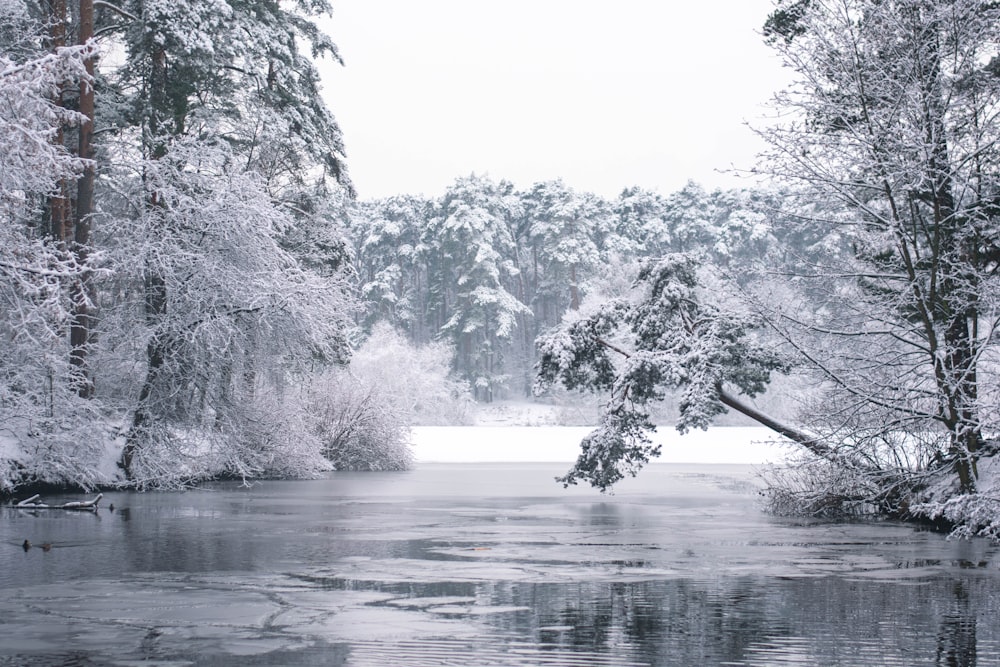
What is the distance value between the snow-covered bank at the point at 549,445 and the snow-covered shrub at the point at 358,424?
5.41 metres

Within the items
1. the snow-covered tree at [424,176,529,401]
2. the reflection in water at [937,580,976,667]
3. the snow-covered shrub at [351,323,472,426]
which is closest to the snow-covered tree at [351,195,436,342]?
the snow-covered tree at [424,176,529,401]

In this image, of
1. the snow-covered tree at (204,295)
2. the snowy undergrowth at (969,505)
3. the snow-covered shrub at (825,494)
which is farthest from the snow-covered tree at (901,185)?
the snow-covered tree at (204,295)

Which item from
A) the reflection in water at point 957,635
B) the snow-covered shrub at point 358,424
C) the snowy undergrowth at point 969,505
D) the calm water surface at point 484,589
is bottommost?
the reflection in water at point 957,635

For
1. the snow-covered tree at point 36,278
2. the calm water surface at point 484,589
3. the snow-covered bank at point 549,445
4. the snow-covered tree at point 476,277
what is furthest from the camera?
the snow-covered tree at point 476,277

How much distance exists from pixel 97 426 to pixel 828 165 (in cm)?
1554

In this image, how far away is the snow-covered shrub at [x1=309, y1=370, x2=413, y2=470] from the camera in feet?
125

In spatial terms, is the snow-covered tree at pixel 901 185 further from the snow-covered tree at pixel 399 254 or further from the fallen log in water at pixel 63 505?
the snow-covered tree at pixel 399 254

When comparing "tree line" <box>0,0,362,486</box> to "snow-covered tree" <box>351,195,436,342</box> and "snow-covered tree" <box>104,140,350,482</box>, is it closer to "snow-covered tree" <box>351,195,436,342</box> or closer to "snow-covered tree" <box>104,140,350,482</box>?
"snow-covered tree" <box>104,140,350,482</box>

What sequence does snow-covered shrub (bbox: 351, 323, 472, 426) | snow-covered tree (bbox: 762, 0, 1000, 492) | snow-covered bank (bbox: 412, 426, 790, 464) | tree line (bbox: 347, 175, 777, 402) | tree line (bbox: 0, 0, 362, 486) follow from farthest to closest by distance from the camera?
tree line (bbox: 347, 175, 777, 402) → snow-covered shrub (bbox: 351, 323, 472, 426) → snow-covered bank (bbox: 412, 426, 790, 464) → tree line (bbox: 0, 0, 362, 486) → snow-covered tree (bbox: 762, 0, 1000, 492)

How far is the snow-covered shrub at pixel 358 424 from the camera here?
3803 cm

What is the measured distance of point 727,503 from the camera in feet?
82.9

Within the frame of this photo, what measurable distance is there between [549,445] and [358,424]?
2301cm

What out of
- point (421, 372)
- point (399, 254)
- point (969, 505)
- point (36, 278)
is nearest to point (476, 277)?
point (399, 254)

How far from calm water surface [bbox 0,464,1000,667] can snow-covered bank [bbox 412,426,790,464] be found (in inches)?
1000
